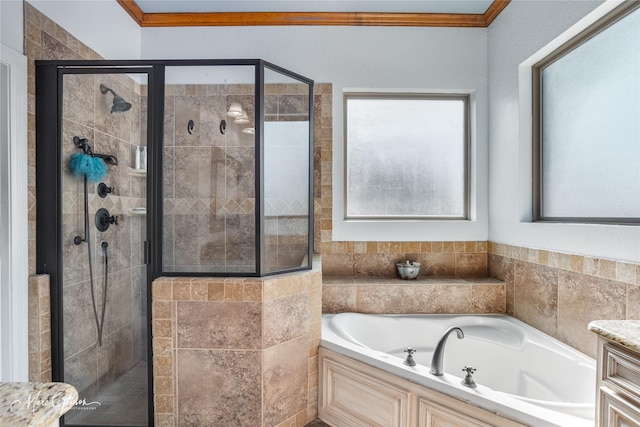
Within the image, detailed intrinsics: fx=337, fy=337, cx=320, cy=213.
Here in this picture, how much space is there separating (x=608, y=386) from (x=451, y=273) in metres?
1.68

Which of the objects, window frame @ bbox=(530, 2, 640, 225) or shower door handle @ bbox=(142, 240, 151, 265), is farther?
shower door handle @ bbox=(142, 240, 151, 265)

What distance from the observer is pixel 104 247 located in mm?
2016

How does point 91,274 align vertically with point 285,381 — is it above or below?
above

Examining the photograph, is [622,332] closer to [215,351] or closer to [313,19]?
[215,351]

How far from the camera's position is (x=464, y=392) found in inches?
54.9

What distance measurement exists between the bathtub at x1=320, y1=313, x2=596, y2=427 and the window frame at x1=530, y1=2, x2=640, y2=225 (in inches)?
27.5

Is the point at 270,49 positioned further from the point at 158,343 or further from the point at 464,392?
the point at 464,392

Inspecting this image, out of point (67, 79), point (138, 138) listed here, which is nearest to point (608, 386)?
point (138, 138)

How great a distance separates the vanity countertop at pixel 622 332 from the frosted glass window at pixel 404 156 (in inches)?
69.0

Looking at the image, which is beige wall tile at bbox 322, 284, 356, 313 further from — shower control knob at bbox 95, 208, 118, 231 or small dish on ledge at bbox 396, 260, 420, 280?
shower control knob at bbox 95, 208, 118, 231

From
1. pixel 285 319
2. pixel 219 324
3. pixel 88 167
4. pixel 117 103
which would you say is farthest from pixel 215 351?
pixel 117 103

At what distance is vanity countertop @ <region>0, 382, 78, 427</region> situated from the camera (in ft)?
1.85

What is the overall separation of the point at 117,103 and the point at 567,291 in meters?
2.76

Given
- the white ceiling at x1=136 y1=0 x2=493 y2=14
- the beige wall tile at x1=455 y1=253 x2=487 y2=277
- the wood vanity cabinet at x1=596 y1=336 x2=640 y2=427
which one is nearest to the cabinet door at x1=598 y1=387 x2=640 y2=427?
the wood vanity cabinet at x1=596 y1=336 x2=640 y2=427
